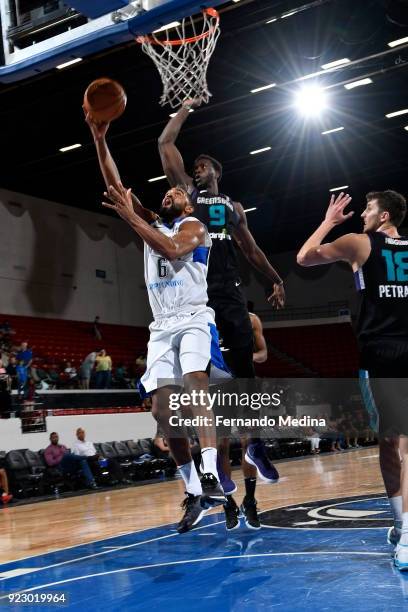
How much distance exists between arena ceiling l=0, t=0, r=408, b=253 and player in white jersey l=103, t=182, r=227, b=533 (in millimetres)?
9452

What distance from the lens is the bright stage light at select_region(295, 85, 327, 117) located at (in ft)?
55.2

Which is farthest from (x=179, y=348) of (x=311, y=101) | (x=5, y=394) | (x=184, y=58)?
(x=311, y=101)

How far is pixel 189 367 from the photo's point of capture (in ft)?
14.5

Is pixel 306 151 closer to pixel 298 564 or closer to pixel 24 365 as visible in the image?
pixel 24 365

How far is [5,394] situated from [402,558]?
11793 millimetres

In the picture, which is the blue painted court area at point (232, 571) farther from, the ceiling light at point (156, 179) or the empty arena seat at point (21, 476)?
the ceiling light at point (156, 179)

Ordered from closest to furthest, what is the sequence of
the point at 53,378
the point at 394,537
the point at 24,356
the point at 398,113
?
1. the point at 394,537
2. the point at 24,356
3. the point at 53,378
4. the point at 398,113

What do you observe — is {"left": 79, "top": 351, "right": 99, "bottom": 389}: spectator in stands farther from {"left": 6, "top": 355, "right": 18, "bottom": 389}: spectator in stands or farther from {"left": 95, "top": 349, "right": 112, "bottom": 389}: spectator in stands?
{"left": 6, "top": 355, "right": 18, "bottom": 389}: spectator in stands

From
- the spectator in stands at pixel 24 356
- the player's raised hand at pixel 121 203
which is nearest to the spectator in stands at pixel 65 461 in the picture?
the spectator in stands at pixel 24 356

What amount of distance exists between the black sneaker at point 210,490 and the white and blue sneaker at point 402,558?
995 millimetres

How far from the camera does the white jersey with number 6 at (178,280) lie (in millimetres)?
4613

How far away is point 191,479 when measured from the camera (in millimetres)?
4383

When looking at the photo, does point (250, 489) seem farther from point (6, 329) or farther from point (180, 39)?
point (6, 329)

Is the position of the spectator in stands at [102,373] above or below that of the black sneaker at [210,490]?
above
